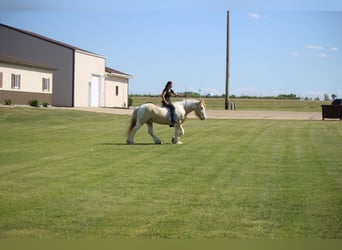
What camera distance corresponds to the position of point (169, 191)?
8906 millimetres

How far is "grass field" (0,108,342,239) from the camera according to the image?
6.82 m

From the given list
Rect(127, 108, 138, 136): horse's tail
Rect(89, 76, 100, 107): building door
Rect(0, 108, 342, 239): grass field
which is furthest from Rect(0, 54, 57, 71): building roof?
Rect(0, 108, 342, 239): grass field

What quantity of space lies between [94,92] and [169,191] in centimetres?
3821

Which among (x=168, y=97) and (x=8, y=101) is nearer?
(x=168, y=97)

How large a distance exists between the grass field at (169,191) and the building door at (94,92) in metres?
29.9

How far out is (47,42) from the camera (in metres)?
43.3

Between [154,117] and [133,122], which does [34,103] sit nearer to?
[133,122]

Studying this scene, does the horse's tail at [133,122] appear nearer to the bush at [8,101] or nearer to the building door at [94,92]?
the bush at [8,101]

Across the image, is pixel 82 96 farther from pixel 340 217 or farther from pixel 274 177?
pixel 340 217

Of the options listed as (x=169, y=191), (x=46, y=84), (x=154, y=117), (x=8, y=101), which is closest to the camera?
(x=169, y=191)

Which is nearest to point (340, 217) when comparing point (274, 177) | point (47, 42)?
point (274, 177)

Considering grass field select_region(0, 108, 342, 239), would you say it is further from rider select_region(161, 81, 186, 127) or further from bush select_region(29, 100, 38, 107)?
bush select_region(29, 100, 38, 107)

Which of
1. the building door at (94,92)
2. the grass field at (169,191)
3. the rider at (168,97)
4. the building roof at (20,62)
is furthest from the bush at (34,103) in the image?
the rider at (168,97)

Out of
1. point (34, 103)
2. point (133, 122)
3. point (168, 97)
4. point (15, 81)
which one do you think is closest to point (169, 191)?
point (168, 97)
